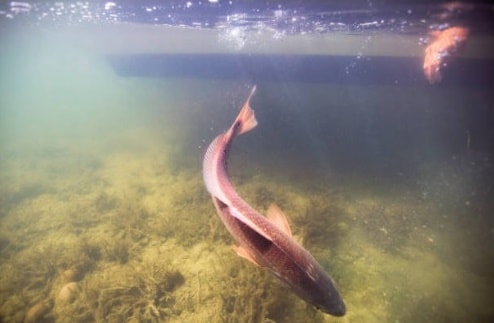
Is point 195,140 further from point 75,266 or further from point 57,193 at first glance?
point 75,266

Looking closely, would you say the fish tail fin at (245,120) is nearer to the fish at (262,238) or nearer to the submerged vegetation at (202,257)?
the fish at (262,238)

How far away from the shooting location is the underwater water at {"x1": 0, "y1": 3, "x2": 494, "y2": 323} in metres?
7.35

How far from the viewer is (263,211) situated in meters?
10.4

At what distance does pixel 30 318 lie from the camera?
289 inches

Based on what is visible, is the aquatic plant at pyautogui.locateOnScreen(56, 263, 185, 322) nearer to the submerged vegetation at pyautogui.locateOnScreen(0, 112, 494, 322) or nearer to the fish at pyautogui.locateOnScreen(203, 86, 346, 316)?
the submerged vegetation at pyautogui.locateOnScreen(0, 112, 494, 322)

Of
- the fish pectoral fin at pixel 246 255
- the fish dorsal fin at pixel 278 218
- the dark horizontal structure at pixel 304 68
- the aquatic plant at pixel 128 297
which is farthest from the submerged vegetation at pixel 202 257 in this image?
the dark horizontal structure at pixel 304 68

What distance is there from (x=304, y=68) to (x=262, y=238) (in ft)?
77.5

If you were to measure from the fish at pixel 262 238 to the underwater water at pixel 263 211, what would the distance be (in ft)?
12.5

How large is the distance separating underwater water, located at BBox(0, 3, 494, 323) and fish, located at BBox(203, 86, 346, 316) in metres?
3.80

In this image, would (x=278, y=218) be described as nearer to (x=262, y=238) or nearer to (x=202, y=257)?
(x=262, y=238)

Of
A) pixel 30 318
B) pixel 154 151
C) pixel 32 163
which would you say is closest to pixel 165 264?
A: pixel 30 318

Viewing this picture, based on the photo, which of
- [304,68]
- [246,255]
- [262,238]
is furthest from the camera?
[304,68]

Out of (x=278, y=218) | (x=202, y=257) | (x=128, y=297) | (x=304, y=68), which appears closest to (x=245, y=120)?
(x=278, y=218)

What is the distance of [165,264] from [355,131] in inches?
699
